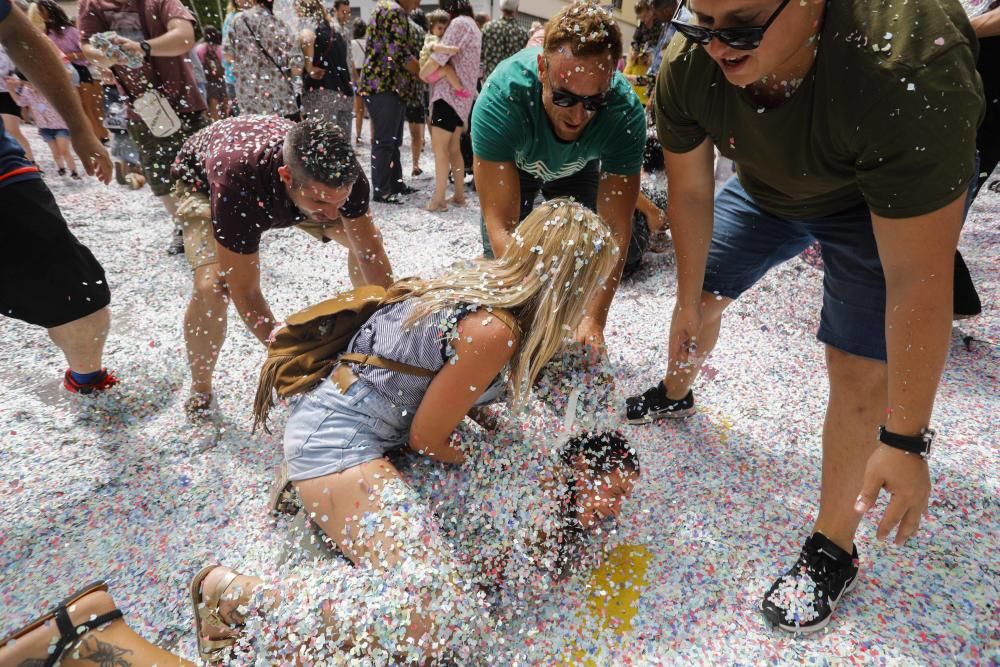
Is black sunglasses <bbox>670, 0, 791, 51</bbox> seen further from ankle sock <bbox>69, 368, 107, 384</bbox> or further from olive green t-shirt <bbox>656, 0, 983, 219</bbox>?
ankle sock <bbox>69, 368, 107, 384</bbox>

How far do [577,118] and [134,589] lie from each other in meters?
2.08

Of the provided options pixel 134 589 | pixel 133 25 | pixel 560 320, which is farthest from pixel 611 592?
pixel 133 25

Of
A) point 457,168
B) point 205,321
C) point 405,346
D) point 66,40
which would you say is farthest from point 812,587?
point 66,40

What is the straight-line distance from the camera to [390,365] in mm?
1544

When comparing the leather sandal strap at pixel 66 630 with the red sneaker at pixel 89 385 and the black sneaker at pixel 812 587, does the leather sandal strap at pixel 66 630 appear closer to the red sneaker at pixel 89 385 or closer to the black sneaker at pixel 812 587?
the red sneaker at pixel 89 385

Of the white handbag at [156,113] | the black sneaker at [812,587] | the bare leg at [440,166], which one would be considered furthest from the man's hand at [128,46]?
the black sneaker at [812,587]

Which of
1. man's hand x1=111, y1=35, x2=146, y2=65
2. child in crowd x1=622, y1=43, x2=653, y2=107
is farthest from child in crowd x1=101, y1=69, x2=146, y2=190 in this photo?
child in crowd x1=622, y1=43, x2=653, y2=107

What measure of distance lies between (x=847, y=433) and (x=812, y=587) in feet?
1.50

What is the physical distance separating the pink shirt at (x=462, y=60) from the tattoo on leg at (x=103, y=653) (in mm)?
4443

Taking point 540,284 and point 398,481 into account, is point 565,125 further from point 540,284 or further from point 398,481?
point 398,481

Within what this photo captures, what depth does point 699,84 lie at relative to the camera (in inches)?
53.3

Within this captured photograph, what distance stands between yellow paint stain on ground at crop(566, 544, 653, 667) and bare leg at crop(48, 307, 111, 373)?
2137 millimetres

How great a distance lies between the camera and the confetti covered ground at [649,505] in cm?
149

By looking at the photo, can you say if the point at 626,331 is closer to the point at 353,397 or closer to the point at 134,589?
the point at 353,397
